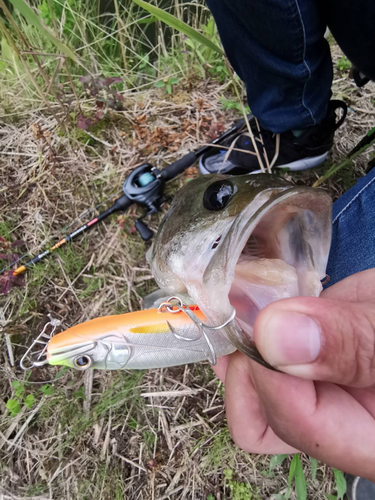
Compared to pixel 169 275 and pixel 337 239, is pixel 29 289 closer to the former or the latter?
pixel 169 275

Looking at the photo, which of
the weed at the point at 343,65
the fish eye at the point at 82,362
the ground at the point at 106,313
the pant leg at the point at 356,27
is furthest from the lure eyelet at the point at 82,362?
the weed at the point at 343,65

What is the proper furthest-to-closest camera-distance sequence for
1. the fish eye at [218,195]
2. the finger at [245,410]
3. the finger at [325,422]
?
the finger at [245,410] → the fish eye at [218,195] → the finger at [325,422]

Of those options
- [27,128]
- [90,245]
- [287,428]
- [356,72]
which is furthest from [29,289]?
[356,72]

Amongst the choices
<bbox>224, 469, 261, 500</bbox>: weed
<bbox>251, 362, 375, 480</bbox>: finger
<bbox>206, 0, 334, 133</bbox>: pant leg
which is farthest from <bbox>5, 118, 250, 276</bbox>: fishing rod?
<bbox>224, 469, 261, 500</bbox>: weed

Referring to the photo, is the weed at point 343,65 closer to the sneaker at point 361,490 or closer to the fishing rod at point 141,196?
the fishing rod at point 141,196

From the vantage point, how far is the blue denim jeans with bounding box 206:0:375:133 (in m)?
1.45

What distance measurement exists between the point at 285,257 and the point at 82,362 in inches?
31.8

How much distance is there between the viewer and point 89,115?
248cm

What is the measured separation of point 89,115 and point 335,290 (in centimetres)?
219

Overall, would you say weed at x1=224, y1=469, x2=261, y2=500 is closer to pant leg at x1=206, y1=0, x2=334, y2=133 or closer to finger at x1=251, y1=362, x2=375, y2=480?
finger at x1=251, y1=362, x2=375, y2=480

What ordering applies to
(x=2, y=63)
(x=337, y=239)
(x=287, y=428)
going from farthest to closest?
(x=2, y=63) → (x=337, y=239) → (x=287, y=428)

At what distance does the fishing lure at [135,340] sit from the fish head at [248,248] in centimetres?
14

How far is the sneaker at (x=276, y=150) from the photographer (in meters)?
2.08

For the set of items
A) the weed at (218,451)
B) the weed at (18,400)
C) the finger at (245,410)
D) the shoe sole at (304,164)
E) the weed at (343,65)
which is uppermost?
the weed at (343,65)
